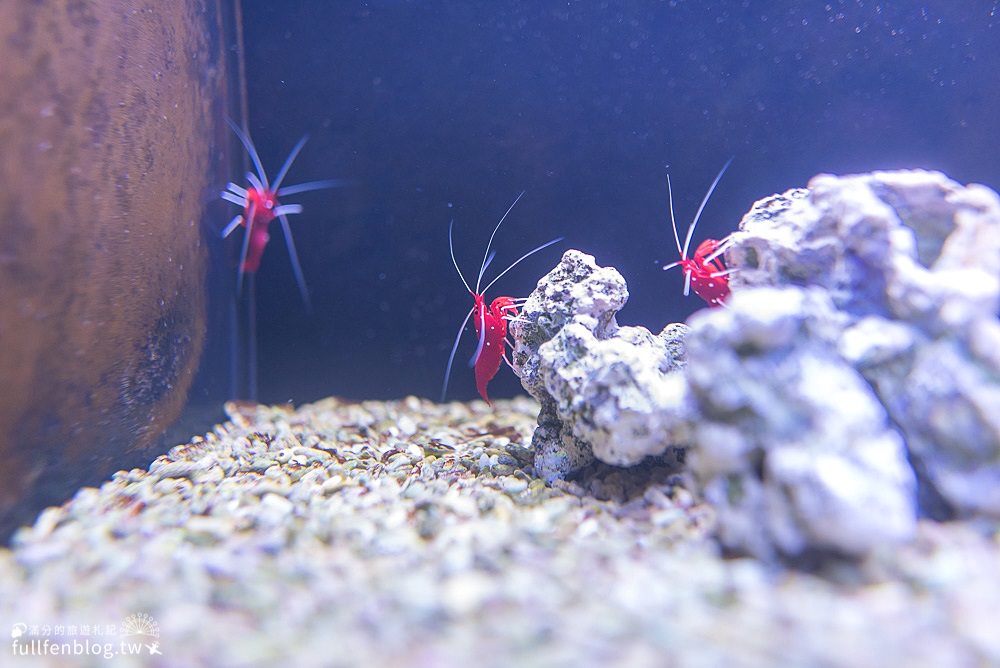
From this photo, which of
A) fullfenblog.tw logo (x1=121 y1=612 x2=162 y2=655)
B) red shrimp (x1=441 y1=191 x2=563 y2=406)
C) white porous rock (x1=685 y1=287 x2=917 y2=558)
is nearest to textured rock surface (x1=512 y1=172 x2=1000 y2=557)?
white porous rock (x1=685 y1=287 x2=917 y2=558)

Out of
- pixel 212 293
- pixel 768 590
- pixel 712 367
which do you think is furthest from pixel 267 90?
pixel 768 590

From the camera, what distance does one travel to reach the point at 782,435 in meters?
2.25

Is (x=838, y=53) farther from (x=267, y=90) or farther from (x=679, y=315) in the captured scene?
(x=267, y=90)

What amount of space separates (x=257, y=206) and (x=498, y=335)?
2361 millimetres

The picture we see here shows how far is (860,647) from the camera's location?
1.63m

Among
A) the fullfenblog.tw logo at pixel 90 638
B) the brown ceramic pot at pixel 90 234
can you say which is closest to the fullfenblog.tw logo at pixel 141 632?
the fullfenblog.tw logo at pixel 90 638

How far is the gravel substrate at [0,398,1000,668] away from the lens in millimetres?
1706

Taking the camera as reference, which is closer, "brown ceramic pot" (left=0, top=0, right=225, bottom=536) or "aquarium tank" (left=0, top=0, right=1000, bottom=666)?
"aquarium tank" (left=0, top=0, right=1000, bottom=666)

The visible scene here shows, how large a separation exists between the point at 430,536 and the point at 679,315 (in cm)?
422

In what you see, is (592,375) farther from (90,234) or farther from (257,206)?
(257,206)

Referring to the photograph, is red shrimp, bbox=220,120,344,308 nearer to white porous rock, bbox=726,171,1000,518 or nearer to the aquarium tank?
the aquarium tank

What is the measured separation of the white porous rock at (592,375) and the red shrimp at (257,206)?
262 cm

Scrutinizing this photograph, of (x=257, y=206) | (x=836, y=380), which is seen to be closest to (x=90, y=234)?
(x=257, y=206)

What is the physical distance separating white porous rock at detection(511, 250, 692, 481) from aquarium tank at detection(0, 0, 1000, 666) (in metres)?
0.02
